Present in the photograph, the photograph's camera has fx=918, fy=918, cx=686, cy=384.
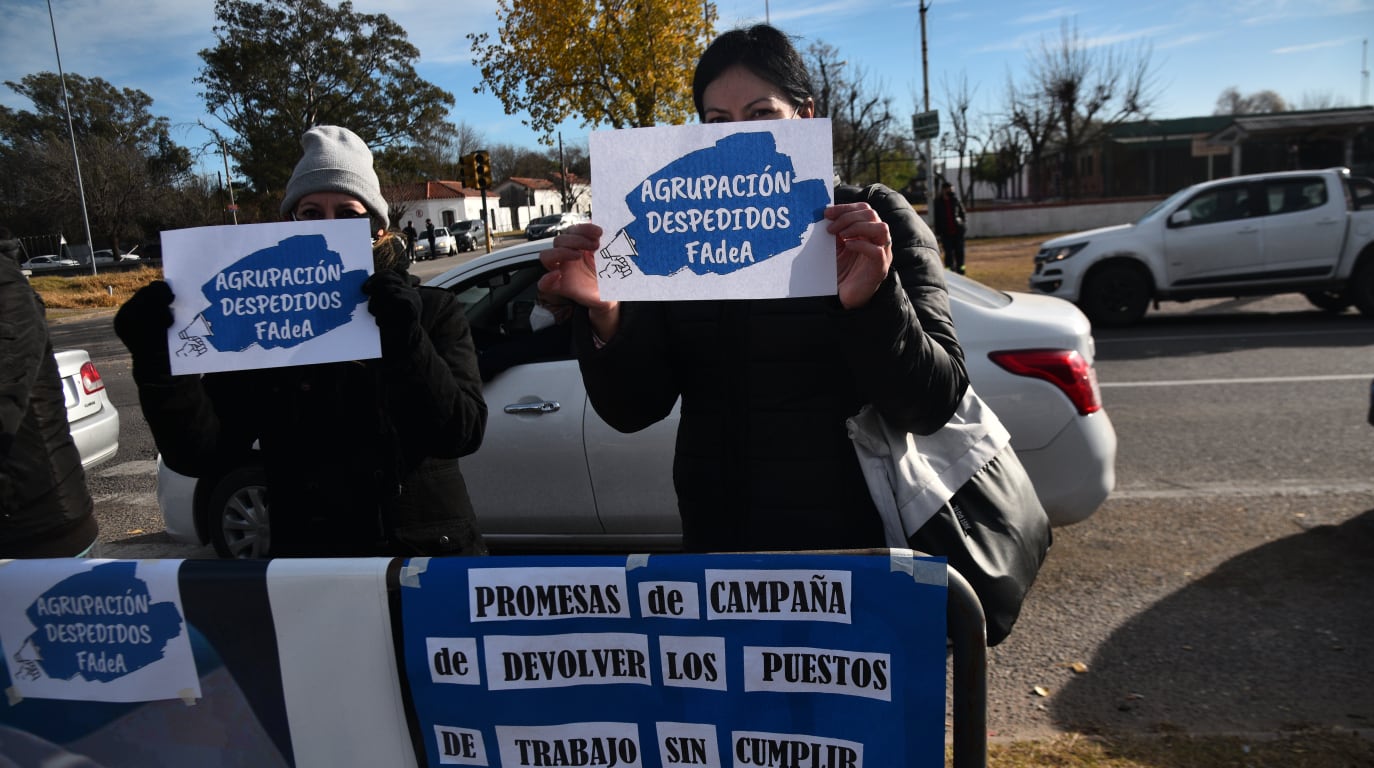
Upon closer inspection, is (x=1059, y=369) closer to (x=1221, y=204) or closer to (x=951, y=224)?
(x=1221, y=204)

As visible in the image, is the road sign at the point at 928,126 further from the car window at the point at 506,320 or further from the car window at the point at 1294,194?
the car window at the point at 506,320

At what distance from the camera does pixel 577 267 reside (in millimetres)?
1641

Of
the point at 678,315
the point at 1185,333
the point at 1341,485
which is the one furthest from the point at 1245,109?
the point at 678,315

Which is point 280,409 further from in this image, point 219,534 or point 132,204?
point 132,204

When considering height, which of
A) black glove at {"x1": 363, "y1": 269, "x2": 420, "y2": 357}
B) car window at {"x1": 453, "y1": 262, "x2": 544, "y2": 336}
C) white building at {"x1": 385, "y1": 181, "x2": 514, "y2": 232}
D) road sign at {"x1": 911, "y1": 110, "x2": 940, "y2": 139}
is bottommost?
car window at {"x1": 453, "y1": 262, "x2": 544, "y2": 336}

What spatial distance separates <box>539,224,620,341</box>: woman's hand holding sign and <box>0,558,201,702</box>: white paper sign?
88 centimetres

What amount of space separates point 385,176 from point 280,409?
52052 millimetres

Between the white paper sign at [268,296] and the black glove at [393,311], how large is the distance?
0.03 meters

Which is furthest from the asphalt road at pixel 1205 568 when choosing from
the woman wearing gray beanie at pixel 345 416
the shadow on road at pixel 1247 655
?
the woman wearing gray beanie at pixel 345 416

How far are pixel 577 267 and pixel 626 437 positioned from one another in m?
2.47

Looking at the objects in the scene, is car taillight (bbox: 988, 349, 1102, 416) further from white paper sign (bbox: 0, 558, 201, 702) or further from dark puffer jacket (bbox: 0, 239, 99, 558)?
dark puffer jacket (bbox: 0, 239, 99, 558)

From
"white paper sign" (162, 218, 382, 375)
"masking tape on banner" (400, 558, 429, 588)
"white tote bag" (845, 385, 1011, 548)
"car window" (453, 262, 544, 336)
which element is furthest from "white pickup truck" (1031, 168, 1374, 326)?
"masking tape on banner" (400, 558, 429, 588)

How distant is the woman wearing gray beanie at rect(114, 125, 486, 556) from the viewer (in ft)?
6.18

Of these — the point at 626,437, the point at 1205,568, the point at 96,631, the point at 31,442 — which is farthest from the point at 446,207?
the point at 96,631
